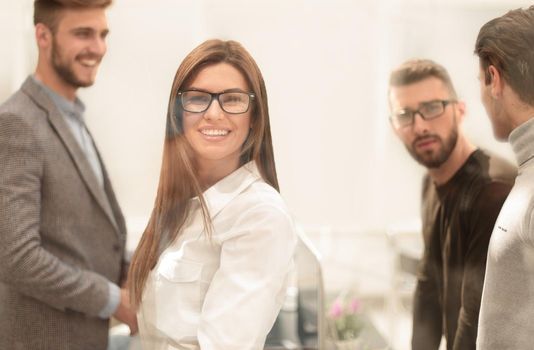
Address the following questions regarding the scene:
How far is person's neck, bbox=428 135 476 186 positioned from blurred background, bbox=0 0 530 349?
0.02 metres

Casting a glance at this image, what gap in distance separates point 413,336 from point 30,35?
110 centimetres

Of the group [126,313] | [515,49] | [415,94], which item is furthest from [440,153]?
[126,313]

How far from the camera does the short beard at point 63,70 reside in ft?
4.10

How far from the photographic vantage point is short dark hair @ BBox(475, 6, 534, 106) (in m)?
1.26

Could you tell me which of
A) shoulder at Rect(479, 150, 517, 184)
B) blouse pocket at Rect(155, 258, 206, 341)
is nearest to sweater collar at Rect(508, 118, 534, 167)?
shoulder at Rect(479, 150, 517, 184)

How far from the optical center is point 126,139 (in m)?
1.29

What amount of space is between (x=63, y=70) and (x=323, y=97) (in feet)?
1.79

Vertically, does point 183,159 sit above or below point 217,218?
above

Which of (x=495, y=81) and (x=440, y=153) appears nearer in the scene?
(x=495, y=81)

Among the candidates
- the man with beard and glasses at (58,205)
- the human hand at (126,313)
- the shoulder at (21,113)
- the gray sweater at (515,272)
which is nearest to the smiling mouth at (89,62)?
the man with beard and glasses at (58,205)

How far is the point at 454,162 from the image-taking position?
4.64 ft

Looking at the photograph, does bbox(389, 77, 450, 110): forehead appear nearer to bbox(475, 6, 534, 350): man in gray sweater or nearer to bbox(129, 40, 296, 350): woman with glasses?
bbox(475, 6, 534, 350): man in gray sweater

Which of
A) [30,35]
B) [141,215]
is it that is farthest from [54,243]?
[30,35]

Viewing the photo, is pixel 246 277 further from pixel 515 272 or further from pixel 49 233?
pixel 515 272
